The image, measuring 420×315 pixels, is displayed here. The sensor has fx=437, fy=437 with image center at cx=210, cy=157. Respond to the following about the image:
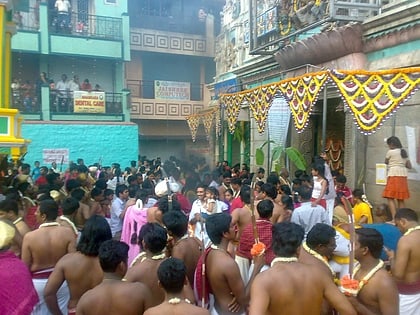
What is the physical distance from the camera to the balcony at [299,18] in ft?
28.5

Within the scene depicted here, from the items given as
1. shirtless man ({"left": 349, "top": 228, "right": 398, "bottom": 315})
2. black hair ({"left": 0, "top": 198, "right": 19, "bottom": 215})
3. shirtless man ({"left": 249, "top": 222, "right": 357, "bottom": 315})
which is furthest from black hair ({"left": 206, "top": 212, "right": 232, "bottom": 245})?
black hair ({"left": 0, "top": 198, "right": 19, "bottom": 215})

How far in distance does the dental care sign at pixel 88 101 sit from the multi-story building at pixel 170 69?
87.9 inches

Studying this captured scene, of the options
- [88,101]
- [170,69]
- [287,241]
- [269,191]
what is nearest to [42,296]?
[287,241]

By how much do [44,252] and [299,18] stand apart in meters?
8.26

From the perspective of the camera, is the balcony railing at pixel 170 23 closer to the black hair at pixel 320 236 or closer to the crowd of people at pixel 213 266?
the crowd of people at pixel 213 266

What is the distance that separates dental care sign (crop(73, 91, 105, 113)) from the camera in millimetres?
17094

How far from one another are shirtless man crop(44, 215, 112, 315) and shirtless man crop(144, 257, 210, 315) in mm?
1018

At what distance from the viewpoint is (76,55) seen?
1725cm

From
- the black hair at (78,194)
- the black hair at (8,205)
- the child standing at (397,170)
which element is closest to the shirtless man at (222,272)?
the black hair at (8,205)

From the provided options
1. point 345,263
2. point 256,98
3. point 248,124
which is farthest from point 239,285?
point 248,124

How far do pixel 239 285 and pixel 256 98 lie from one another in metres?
Answer: 6.43

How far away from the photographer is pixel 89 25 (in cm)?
1783

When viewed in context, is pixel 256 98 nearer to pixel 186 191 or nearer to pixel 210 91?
pixel 186 191

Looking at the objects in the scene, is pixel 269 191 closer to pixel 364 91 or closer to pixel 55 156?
pixel 364 91
